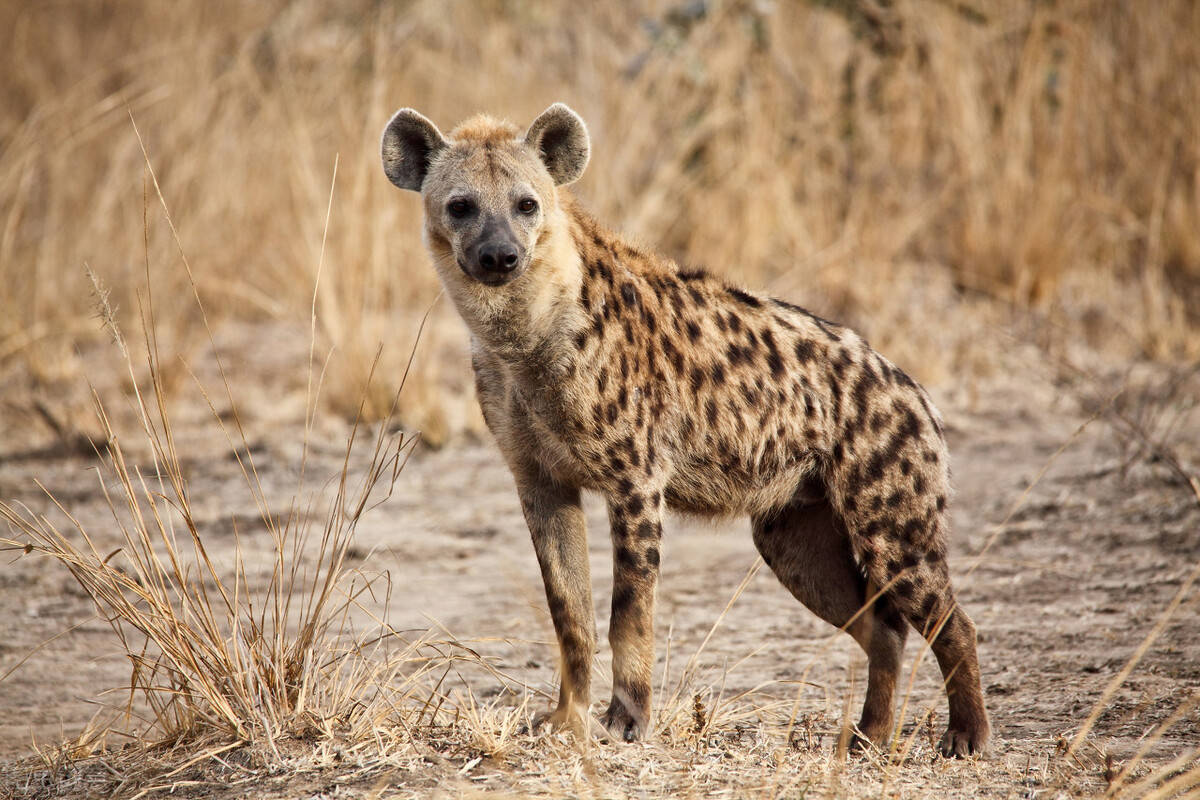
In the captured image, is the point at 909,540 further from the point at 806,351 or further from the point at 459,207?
the point at 459,207

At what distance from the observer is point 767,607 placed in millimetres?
5070

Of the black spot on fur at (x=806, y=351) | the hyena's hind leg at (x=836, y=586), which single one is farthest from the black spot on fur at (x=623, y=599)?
the black spot on fur at (x=806, y=351)

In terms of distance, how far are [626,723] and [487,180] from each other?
1.64 metres

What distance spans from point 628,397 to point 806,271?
→ 4.89 meters

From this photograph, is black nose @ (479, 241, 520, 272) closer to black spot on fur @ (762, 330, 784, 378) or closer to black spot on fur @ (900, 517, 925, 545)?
black spot on fur @ (762, 330, 784, 378)

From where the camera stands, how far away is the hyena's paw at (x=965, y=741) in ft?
11.8

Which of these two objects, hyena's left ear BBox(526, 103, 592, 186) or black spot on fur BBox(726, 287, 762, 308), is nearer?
hyena's left ear BBox(526, 103, 592, 186)

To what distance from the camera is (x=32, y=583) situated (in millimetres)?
5477

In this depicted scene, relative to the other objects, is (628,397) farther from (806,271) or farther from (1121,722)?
(806,271)

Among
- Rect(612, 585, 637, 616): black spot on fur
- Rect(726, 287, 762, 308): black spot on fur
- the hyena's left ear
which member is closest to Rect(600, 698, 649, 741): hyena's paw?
Rect(612, 585, 637, 616): black spot on fur

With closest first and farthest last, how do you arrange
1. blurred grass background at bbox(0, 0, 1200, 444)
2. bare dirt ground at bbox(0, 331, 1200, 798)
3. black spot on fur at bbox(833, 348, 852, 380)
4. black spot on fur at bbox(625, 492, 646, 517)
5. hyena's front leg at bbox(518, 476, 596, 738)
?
bare dirt ground at bbox(0, 331, 1200, 798) < black spot on fur at bbox(625, 492, 646, 517) < hyena's front leg at bbox(518, 476, 596, 738) < black spot on fur at bbox(833, 348, 852, 380) < blurred grass background at bbox(0, 0, 1200, 444)

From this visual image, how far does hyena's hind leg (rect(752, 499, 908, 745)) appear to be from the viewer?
151 inches

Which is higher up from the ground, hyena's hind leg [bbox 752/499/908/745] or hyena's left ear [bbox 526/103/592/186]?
hyena's left ear [bbox 526/103/592/186]

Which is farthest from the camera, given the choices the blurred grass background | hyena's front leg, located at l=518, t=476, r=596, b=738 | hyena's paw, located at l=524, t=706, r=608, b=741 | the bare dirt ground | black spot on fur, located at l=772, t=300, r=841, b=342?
the blurred grass background
